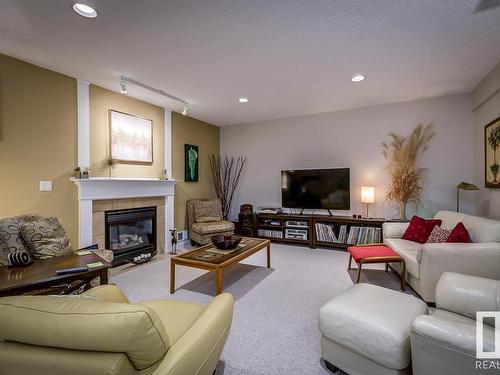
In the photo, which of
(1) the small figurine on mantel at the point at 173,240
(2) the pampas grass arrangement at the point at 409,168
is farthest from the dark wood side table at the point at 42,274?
(2) the pampas grass arrangement at the point at 409,168

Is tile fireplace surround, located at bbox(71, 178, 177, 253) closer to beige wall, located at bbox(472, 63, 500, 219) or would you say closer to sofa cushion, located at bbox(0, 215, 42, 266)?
sofa cushion, located at bbox(0, 215, 42, 266)

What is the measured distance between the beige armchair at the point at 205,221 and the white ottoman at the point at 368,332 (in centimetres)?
312

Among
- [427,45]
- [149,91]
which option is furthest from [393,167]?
[149,91]

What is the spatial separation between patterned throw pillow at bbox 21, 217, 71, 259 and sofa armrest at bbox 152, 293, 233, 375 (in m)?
2.01

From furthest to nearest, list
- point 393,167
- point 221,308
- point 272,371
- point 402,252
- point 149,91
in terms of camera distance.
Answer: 1. point 393,167
2. point 149,91
3. point 402,252
4. point 272,371
5. point 221,308

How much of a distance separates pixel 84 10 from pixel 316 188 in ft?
13.4

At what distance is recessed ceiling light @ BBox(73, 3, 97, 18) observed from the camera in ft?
6.41

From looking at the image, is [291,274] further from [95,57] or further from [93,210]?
[95,57]

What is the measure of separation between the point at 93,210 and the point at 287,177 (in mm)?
3350

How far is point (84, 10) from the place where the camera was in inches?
79.0

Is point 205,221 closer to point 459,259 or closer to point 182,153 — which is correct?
point 182,153

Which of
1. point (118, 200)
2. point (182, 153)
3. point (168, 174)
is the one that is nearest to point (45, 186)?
point (118, 200)

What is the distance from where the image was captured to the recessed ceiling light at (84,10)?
1.96 metres

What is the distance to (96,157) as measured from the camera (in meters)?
3.56
